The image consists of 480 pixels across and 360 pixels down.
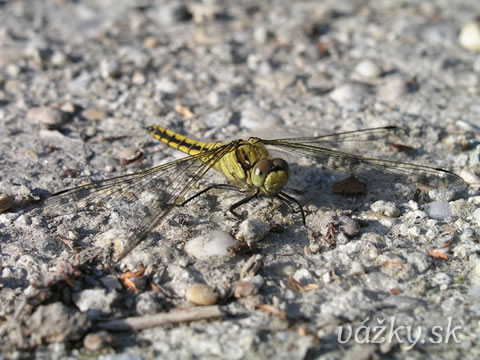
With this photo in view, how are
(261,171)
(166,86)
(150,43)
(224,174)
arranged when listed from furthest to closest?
(150,43) → (166,86) → (224,174) → (261,171)

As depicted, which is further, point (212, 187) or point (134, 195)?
point (212, 187)

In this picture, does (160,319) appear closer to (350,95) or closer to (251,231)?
(251,231)

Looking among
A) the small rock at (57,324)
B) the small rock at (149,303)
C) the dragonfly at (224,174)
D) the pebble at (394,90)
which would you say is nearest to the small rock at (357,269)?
the dragonfly at (224,174)

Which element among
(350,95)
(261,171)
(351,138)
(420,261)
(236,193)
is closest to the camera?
(420,261)

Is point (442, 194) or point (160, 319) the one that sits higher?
point (442, 194)

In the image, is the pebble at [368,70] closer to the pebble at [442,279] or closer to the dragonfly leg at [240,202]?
the dragonfly leg at [240,202]

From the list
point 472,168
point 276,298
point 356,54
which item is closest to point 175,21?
point 356,54

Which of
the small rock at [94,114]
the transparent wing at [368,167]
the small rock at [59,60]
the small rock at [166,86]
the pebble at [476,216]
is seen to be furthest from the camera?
the small rock at [59,60]

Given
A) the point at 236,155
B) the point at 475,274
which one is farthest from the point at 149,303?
the point at 475,274

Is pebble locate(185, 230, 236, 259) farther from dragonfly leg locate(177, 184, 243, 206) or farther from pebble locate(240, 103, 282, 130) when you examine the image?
pebble locate(240, 103, 282, 130)
